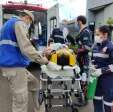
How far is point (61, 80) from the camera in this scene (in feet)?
22.8

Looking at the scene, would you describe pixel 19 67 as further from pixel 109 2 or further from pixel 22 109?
pixel 109 2

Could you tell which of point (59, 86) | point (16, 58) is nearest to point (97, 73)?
point (16, 58)

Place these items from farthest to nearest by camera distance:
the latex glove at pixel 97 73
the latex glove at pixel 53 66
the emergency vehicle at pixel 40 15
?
the emergency vehicle at pixel 40 15
the latex glove at pixel 53 66
the latex glove at pixel 97 73

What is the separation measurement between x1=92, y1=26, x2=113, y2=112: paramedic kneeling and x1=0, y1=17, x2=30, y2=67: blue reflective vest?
121 centimetres

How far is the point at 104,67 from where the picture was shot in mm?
6094

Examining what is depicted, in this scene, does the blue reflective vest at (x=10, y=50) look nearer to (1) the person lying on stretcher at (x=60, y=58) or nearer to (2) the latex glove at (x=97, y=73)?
(1) the person lying on stretcher at (x=60, y=58)

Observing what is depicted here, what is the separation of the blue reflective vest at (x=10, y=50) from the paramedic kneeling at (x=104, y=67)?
121 cm

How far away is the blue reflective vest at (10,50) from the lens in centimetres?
607

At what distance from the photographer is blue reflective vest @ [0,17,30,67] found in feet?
19.9

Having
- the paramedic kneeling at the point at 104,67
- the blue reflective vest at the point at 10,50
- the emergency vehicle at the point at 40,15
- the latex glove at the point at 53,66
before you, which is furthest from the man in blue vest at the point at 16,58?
the emergency vehicle at the point at 40,15

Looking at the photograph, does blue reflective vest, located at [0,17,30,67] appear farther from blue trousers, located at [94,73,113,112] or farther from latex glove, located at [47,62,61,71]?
blue trousers, located at [94,73,113,112]

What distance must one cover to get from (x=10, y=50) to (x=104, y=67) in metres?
1.50

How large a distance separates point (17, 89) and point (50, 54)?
4.00 ft

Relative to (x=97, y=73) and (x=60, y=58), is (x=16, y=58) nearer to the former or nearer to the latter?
(x=60, y=58)
